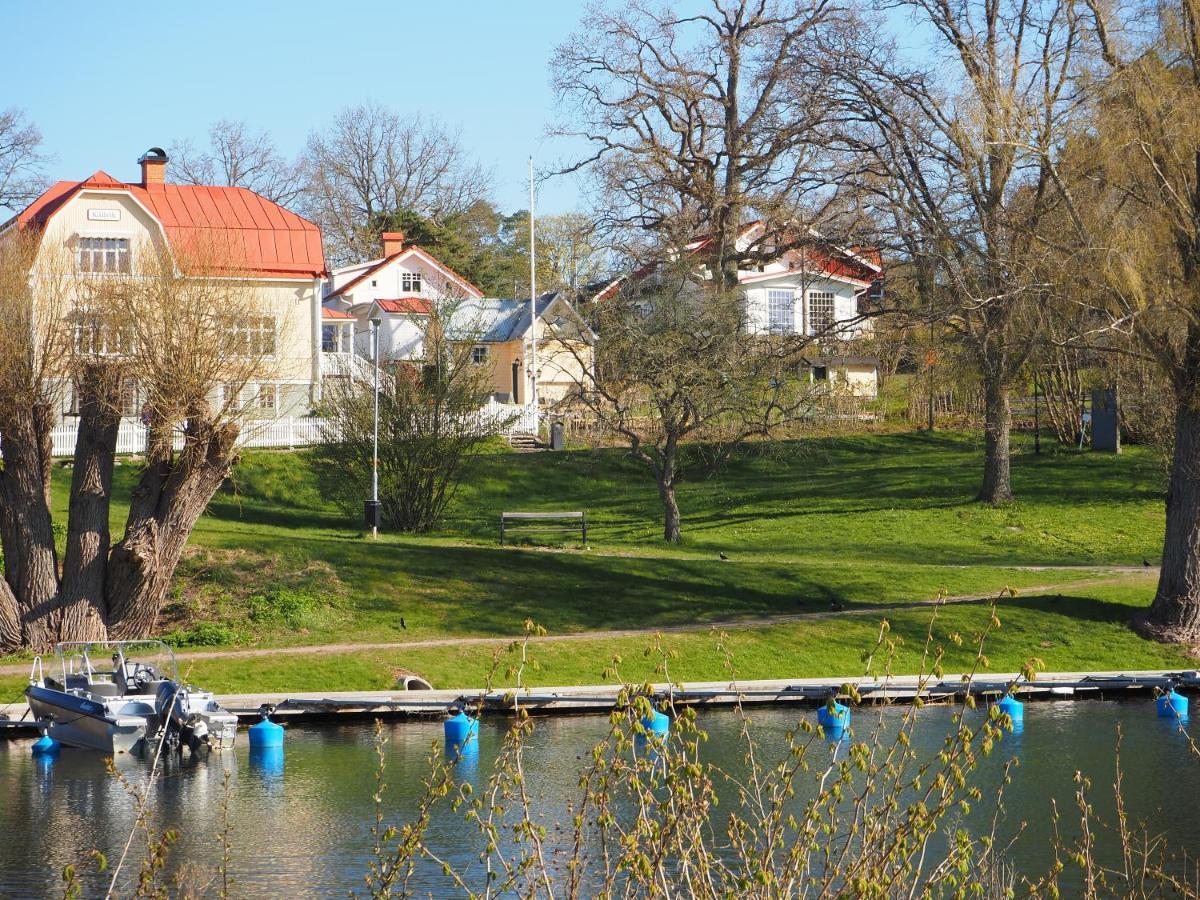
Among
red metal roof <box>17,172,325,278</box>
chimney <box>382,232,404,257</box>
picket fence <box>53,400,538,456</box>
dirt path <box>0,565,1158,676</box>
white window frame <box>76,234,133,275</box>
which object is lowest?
dirt path <box>0,565,1158,676</box>

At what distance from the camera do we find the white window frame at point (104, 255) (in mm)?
26453

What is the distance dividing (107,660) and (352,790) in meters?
5.71

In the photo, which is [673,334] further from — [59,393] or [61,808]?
[61,808]

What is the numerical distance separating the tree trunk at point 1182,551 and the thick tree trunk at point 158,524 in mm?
16753

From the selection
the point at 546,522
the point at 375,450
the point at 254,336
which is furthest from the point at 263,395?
the point at 546,522

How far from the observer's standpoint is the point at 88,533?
81.6 feet

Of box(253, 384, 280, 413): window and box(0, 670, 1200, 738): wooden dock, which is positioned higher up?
box(253, 384, 280, 413): window

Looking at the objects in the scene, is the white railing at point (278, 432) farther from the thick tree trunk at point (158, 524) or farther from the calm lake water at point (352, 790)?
the calm lake water at point (352, 790)

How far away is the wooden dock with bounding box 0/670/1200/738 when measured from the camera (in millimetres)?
21734

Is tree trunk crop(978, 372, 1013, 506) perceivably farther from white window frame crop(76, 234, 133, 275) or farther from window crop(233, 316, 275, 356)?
white window frame crop(76, 234, 133, 275)

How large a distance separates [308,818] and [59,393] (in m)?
11.1

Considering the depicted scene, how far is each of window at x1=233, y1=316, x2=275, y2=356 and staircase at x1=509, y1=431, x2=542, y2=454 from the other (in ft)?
76.3

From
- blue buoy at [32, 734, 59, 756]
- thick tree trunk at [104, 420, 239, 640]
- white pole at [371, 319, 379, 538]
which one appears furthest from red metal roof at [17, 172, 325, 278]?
blue buoy at [32, 734, 59, 756]

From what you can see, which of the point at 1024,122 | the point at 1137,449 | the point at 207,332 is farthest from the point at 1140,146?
the point at 1137,449
